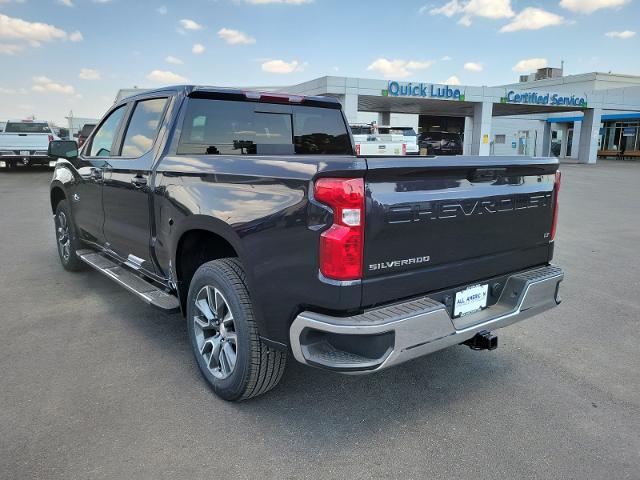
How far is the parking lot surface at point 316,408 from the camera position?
8.43 ft

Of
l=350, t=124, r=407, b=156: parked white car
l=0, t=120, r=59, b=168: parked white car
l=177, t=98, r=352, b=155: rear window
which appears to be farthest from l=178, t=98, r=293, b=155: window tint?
l=0, t=120, r=59, b=168: parked white car

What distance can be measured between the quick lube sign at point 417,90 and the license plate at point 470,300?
28401 mm

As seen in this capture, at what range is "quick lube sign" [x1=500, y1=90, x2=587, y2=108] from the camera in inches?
1326

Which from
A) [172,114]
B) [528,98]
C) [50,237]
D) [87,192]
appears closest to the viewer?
[172,114]

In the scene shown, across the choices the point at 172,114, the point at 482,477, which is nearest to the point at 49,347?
the point at 172,114

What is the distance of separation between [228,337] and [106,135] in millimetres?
2839

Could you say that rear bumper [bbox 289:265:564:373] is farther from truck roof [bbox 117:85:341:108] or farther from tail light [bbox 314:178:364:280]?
truck roof [bbox 117:85:341:108]

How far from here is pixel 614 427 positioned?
2.91m

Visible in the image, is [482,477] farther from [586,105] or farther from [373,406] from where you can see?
[586,105]

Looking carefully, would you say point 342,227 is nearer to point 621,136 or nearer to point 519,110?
point 519,110

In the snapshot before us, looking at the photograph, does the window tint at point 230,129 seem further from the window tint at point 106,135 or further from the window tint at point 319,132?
the window tint at point 106,135

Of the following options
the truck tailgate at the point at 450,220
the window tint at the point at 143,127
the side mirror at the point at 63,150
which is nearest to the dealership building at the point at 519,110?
the side mirror at the point at 63,150

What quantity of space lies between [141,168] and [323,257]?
2104mm

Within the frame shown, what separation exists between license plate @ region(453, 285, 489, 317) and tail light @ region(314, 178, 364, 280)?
848 mm
